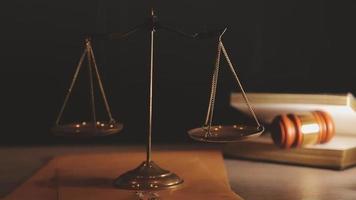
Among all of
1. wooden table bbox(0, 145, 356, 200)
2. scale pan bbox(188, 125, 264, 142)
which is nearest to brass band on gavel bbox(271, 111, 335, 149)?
wooden table bbox(0, 145, 356, 200)

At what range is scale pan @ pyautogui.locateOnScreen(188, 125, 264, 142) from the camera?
141 centimetres

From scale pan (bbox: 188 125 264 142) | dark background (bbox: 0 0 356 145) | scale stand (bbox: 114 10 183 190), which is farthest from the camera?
dark background (bbox: 0 0 356 145)

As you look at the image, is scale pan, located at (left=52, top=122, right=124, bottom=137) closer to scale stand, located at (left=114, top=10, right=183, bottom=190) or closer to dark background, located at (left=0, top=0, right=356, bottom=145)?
scale stand, located at (left=114, top=10, right=183, bottom=190)

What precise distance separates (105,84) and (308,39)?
847 millimetres

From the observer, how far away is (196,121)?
2432 millimetres

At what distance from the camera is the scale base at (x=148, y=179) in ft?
4.96

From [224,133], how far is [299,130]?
0.36 metres

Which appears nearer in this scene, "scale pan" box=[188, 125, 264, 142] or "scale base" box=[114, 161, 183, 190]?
"scale pan" box=[188, 125, 264, 142]

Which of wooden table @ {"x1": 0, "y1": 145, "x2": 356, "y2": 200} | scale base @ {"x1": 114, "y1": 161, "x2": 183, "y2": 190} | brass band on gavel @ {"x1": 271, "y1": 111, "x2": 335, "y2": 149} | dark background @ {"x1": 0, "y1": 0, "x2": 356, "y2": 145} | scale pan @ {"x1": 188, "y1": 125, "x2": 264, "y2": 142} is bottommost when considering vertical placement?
wooden table @ {"x1": 0, "y1": 145, "x2": 356, "y2": 200}

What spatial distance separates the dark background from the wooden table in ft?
1.05

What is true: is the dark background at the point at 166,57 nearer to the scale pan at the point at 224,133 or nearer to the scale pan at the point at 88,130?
the scale pan at the point at 88,130

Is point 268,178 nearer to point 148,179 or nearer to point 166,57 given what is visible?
point 148,179

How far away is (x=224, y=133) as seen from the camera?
1.54 metres

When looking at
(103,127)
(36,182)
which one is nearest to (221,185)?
(103,127)
